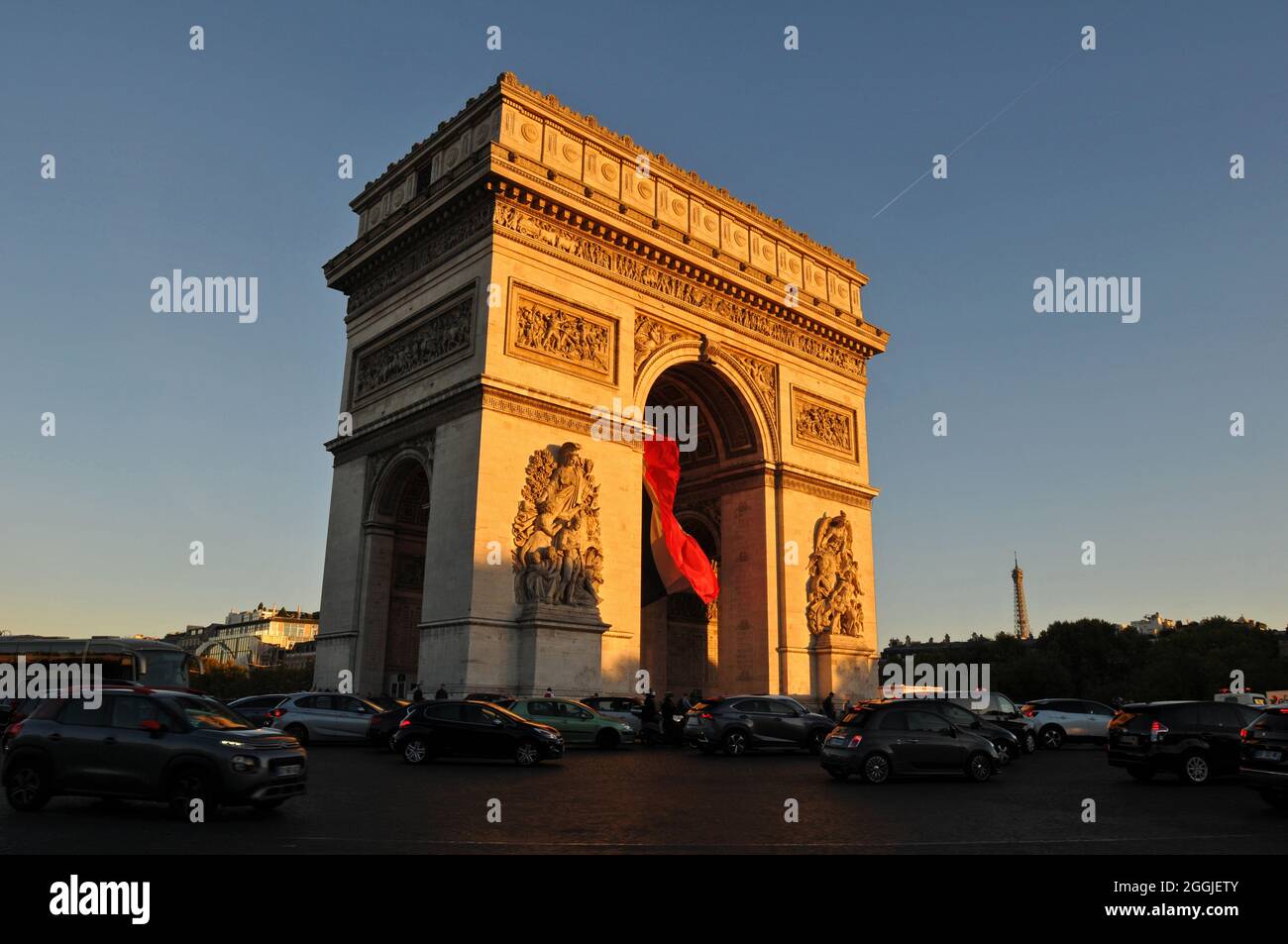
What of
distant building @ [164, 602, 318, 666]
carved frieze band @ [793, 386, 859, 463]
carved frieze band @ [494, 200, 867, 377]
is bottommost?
distant building @ [164, 602, 318, 666]

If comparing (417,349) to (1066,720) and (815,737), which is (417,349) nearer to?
(815,737)

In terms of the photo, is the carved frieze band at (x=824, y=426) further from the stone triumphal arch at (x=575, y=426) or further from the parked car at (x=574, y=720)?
the parked car at (x=574, y=720)

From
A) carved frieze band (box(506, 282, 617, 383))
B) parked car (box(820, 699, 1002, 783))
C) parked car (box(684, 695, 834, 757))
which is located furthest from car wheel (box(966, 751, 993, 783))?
carved frieze band (box(506, 282, 617, 383))

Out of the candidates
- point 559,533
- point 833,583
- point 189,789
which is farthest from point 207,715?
point 833,583

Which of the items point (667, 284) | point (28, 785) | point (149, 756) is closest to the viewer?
point (149, 756)

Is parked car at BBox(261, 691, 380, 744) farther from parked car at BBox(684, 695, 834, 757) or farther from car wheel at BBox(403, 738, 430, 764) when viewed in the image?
parked car at BBox(684, 695, 834, 757)

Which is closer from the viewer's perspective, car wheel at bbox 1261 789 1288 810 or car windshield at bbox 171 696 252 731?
car windshield at bbox 171 696 252 731

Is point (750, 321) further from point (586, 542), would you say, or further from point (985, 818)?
point (985, 818)
